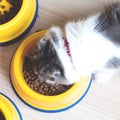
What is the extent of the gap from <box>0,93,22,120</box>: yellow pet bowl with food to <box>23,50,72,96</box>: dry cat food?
116 mm

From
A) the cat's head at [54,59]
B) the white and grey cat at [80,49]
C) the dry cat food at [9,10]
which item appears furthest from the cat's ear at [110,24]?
the dry cat food at [9,10]

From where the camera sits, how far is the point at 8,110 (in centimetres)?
145

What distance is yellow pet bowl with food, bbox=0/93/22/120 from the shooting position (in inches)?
56.3

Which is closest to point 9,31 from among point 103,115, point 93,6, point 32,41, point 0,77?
point 32,41

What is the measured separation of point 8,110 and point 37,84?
0.17m

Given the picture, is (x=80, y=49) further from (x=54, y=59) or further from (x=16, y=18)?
(x=16, y=18)

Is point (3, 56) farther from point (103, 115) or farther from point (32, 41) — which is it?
point (103, 115)

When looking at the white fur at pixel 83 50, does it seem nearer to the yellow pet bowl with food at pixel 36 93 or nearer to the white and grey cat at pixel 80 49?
the white and grey cat at pixel 80 49

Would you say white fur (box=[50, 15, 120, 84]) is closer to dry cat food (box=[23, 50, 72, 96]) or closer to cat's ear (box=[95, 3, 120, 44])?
cat's ear (box=[95, 3, 120, 44])

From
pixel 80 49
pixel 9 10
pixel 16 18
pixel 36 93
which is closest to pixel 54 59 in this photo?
pixel 80 49

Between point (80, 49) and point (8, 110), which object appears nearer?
point (80, 49)

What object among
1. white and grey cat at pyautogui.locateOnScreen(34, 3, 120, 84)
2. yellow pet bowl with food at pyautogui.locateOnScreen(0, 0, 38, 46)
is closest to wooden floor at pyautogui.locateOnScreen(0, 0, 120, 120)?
yellow pet bowl with food at pyautogui.locateOnScreen(0, 0, 38, 46)

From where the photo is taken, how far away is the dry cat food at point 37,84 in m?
1.49

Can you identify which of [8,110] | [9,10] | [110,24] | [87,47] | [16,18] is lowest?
[8,110]
